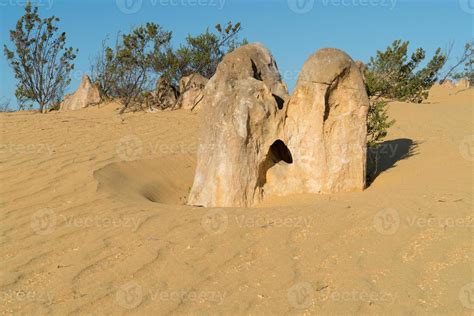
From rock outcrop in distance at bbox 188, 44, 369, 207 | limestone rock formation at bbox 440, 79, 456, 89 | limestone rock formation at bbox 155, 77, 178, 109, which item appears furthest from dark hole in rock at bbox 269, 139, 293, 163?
limestone rock formation at bbox 440, 79, 456, 89

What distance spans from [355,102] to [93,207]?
11.7 ft

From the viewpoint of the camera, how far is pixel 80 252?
4305mm

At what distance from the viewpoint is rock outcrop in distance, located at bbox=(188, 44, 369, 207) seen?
6.13 m

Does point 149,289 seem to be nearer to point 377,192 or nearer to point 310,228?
point 310,228

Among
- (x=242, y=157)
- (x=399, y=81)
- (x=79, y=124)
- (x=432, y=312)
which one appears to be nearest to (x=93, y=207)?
(x=242, y=157)

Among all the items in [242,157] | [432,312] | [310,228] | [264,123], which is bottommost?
[432,312]

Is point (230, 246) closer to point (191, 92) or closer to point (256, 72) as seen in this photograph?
point (256, 72)

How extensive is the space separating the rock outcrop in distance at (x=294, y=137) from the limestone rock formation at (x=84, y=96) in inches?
547

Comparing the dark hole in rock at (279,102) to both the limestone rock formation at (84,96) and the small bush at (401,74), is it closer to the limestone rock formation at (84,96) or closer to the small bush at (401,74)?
the small bush at (401,74)

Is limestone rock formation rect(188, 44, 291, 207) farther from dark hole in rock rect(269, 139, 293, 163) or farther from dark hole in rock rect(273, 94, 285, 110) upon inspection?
dark hole in rock rect(273, 94, 285, 110)

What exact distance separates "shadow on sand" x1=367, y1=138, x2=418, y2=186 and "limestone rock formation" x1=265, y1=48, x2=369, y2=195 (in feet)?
2.27

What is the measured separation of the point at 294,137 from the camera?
6344 mm

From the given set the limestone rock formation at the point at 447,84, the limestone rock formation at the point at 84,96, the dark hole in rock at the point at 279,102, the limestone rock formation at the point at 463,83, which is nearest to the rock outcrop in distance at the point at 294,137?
the dark hole in rock at the point at 279,102

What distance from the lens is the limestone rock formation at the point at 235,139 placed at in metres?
6.11
